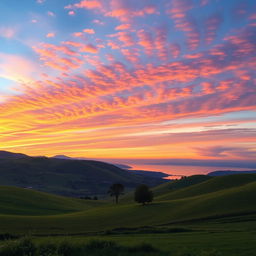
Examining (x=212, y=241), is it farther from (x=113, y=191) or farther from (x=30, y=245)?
(x=113, y=191)

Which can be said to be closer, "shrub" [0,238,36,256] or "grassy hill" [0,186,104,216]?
"shrub" [0,238,36,256]

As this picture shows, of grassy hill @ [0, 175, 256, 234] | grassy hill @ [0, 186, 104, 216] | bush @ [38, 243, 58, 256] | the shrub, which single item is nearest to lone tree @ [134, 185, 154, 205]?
grassy hill @ [0, 175, 256, 234]

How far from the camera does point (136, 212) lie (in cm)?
7781

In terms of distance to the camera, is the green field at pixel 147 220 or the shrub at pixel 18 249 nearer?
the shrub at pixel 18 249

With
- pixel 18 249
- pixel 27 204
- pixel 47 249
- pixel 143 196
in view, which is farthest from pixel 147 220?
→ pixel 27 204

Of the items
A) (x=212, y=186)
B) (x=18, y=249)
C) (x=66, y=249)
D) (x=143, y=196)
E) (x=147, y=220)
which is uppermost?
(x=212, y=186)

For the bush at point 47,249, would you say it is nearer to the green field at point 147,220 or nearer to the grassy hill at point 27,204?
the green field at point 147,220

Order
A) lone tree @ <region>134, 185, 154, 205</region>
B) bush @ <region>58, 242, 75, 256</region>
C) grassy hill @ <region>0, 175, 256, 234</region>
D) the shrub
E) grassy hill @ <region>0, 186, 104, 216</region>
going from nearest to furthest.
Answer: the shrub < bush @ <region>58, 242, 75, 256</region> < grassy hill @ <region>0, 175, 256, 234</region> < lone tree @ <region>134, 185, 154, 205</region> < grassy hill @ <region>0, 186, 104, 216</region>

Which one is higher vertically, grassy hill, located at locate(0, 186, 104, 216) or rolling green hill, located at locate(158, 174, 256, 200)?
rolling green hill, located at locate(158, 174, 256, 200)

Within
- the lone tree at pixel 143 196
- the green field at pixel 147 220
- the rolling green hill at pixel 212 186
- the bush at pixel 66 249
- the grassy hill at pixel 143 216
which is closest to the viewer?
the bush at pixel 66 249

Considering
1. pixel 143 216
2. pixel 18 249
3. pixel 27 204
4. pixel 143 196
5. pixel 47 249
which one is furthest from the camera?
pixel 27 204

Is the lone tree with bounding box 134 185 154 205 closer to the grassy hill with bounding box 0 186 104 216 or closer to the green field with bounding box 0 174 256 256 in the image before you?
the green field with bounding box 0 174 256 256

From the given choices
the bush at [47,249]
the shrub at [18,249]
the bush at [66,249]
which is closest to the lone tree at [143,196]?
the bush at [66,249]

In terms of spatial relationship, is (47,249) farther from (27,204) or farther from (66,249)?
(27,204)
